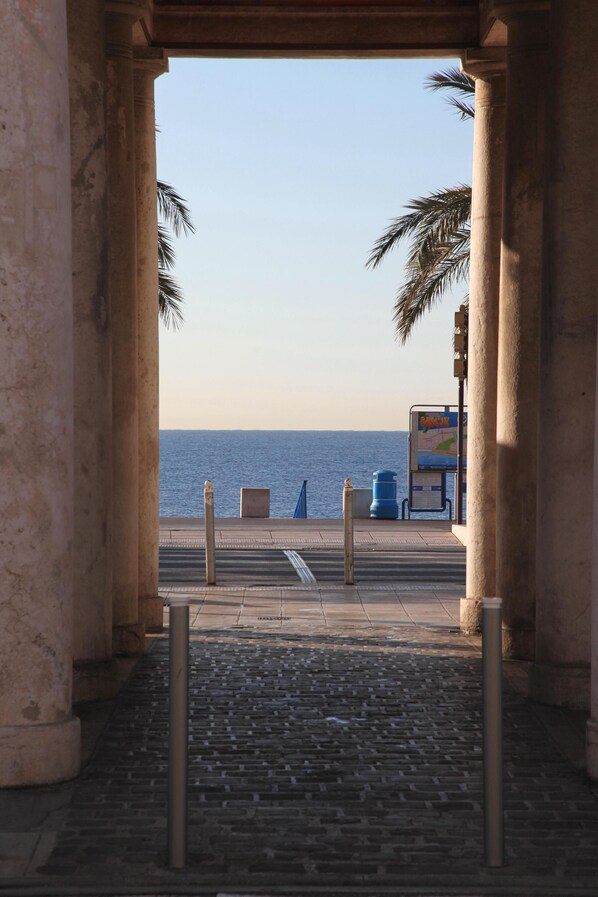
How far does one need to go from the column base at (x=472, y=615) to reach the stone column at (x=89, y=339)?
14.3ft

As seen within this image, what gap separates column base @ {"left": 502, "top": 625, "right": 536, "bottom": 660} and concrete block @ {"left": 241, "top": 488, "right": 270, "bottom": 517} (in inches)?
768

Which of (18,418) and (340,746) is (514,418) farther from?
(18,418)

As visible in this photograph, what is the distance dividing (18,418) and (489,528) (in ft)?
23.0

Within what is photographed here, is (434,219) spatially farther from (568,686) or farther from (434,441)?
(568,686)

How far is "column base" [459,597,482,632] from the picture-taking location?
1294cm

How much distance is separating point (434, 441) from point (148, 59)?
21.6 metres

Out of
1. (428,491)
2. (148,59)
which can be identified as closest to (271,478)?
(428,491)

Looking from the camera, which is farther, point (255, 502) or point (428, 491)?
point (428, 491)

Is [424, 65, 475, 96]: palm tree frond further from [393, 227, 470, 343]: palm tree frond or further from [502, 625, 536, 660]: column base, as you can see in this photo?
[502, 625, 536, 660]: column base

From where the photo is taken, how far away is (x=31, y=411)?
697cm

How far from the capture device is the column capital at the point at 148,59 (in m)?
13.5

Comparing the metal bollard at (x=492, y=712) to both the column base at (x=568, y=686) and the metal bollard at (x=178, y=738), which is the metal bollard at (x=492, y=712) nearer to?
the metal bollard at (x=178, y=738)

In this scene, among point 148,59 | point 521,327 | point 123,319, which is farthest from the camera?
point 148,59

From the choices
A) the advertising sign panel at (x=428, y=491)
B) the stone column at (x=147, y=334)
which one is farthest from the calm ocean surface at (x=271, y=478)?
the stone column at (x=147, y=334)
